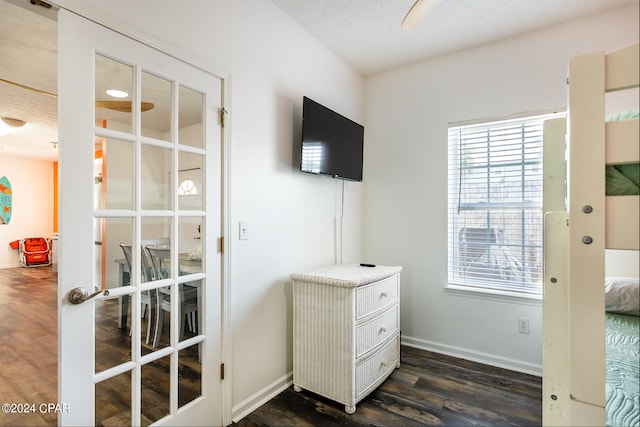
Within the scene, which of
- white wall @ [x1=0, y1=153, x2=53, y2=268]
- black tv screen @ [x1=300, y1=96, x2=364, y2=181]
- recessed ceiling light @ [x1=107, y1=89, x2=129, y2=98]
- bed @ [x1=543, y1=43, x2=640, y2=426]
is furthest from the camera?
white wall @ [x1=0, y1=153, x2=53, y2=268]

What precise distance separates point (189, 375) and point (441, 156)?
249 centimetres

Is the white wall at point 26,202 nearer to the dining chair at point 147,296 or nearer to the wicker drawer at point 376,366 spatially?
the dining chair at point 147,296

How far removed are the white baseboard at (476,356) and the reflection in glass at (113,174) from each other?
259 centimetres

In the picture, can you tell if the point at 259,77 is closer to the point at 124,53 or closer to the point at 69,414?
the point at 124,53

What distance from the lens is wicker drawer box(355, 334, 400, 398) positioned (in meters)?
2.04

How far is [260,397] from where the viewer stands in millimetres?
2061

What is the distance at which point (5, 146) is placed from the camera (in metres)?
5.69

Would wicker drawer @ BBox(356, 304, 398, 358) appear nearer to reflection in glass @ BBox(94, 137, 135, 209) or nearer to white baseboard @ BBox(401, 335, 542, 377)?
white baseboard @ BBox(401, 335, 542, 377)

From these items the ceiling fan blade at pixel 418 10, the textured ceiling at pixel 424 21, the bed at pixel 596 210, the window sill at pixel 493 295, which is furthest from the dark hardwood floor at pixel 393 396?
the textured ceiling at pixel 424 21

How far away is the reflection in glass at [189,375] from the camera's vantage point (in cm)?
165

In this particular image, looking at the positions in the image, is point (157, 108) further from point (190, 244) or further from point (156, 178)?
point (190, 244)

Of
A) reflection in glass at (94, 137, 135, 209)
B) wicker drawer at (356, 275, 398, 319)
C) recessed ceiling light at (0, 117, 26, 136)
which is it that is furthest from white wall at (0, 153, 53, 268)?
wicker drawer at (356, 275, 398, 319)

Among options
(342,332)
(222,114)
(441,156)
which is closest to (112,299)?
(222,114)

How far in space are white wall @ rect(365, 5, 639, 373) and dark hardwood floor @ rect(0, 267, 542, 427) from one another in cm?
26
